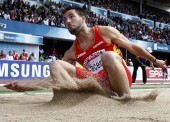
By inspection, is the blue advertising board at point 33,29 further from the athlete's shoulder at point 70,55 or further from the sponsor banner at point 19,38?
the athlete's shoulder at point 70,55

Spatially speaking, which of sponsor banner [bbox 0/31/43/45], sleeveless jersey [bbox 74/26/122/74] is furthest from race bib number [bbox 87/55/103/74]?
sponsor banner [bbox 0/31/43/45]

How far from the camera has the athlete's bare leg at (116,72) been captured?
4102 millimetres

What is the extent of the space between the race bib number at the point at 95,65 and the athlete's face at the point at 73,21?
0.44 meters

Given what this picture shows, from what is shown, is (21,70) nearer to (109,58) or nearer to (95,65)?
(95,65)

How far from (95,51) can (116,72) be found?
0.54 meters

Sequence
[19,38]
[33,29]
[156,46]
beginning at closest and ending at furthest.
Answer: [19,38] → [33,29] → [156,46]

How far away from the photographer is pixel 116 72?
4133 mm

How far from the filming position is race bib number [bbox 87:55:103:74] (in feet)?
14.9

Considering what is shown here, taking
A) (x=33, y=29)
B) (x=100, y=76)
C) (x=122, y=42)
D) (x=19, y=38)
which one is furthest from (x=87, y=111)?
(x=33, y=29)

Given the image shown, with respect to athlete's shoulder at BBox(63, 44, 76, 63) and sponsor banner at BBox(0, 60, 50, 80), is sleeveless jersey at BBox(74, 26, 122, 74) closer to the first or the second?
athlete's shoulder at BBox(63, 44, 76, 63)

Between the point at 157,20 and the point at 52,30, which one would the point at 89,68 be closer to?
the point at 52,30

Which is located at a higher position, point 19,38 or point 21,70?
point 19,38

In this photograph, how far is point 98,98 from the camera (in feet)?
13.6

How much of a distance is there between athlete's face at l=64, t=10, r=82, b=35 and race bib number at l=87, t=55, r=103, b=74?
439mm
